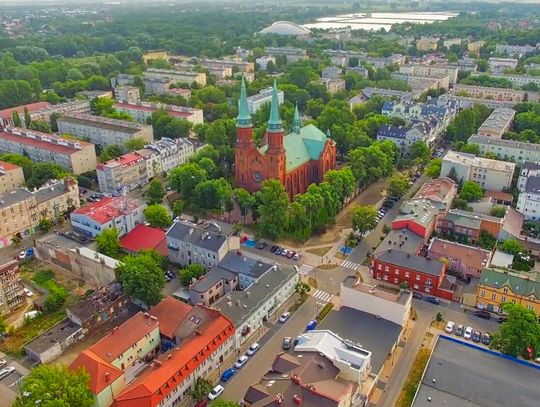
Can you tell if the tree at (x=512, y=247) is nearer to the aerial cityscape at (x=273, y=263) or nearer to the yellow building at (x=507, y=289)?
the aerial cityscape at (x=273, y=263)

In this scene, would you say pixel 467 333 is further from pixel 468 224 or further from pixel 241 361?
→ pixel 241 361

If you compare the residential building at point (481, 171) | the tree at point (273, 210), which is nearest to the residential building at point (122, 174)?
the tree at point (273, 210)

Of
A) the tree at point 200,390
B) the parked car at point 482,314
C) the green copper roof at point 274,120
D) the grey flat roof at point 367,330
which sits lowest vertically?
the parked car at point 482,314

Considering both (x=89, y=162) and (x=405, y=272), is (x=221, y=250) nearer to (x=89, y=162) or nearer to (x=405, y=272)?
(x=405, y=272)

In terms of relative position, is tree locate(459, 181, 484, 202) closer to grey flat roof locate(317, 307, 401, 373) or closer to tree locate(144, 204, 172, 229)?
grey flat roof locate(317, 307, 401, 373)

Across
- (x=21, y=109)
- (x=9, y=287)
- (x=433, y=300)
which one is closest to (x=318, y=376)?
(x=433, y=300)

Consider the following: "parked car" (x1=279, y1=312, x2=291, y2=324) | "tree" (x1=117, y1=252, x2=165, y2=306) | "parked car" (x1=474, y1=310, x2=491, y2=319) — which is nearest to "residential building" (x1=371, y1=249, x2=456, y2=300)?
"parked car" (x1=474, y1=310, x2=491, y2=319)
